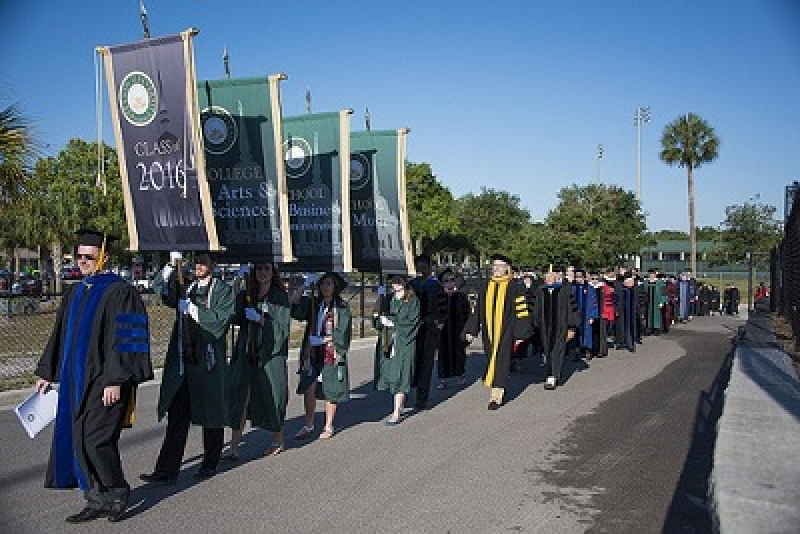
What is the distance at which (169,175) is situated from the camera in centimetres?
660

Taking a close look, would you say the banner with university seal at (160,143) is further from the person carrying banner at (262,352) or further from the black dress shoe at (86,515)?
the black dress shoe at (86,515)

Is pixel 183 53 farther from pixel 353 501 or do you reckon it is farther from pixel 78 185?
pixel 78 185

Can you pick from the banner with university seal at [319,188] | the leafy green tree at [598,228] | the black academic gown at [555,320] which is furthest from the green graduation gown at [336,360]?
the leafy green tree at [598,228]

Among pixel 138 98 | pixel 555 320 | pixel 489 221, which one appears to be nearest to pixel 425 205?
pixel 489 221

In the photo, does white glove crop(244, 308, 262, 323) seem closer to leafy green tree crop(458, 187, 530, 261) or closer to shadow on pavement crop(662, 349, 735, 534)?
shadow on pavement crop(662, 349, 735, 534)

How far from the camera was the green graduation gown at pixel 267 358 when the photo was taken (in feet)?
22.6

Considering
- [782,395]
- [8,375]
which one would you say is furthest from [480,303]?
[8,375]

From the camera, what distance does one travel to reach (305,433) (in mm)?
8047

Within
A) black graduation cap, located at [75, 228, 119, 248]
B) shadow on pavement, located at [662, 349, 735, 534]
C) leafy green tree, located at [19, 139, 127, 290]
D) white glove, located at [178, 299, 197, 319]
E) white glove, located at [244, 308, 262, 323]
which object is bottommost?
shadow on pavement, located at [662, 349, 735, 534]

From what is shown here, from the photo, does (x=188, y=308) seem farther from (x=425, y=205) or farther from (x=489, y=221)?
(x=489, y=221)

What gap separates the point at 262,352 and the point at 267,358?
87 millimetres

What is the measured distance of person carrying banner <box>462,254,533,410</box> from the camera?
1023 centimetres

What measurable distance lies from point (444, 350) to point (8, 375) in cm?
650

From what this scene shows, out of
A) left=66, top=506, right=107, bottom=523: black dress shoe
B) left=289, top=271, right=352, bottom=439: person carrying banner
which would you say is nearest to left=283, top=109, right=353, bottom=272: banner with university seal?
left=289, top=271, right=352, bottom=439: person carrying banner
